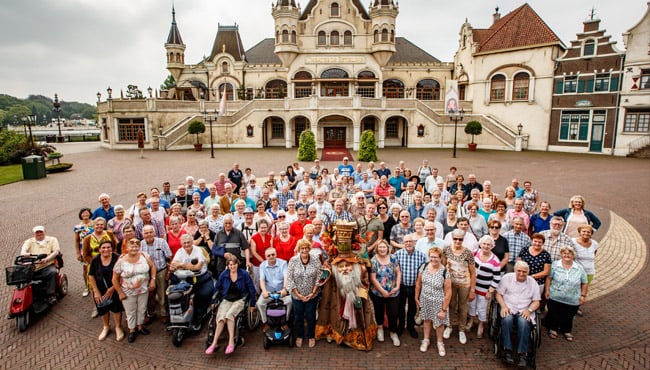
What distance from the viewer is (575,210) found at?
7.51 meters

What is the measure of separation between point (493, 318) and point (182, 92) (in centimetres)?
4196

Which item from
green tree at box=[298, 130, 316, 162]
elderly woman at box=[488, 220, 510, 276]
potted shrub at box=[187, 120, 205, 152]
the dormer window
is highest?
the dormer window

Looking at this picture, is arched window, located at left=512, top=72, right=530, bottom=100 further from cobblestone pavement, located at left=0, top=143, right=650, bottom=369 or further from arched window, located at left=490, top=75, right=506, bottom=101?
cobblestone pavement, located at left=0, top=143, right=650, bottom=369

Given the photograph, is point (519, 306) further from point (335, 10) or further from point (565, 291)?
point (335, 10)

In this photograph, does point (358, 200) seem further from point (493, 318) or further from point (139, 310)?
point (139, 310)

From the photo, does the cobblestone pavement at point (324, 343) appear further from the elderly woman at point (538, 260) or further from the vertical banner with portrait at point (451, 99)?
the vertical banner with portrait at point (451, 99)

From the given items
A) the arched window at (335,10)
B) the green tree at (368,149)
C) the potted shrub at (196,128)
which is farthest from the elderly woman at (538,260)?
the arched window at (335,10)

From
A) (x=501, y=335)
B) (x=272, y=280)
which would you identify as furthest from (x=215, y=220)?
(x=501, y=335)

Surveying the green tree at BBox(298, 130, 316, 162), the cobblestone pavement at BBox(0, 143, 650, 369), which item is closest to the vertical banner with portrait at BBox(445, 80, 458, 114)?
the green tree at BBox(298, 130, 316, 162)

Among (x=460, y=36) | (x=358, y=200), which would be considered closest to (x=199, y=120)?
(x=460, y=36)

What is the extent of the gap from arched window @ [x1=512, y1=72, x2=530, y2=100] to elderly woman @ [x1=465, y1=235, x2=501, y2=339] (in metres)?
34.5

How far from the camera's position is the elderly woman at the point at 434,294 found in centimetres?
549

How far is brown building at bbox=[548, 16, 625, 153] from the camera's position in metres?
30.3

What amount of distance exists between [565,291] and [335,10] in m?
38.1
